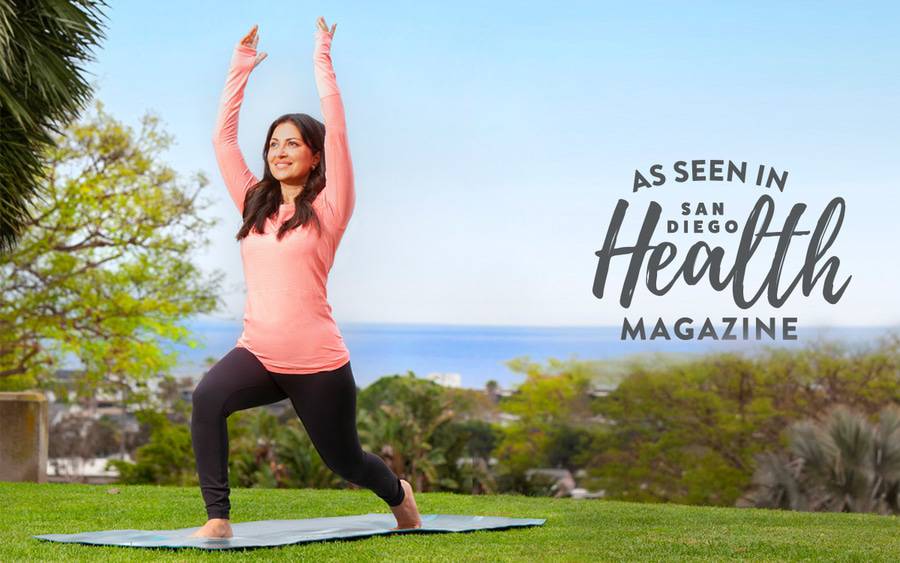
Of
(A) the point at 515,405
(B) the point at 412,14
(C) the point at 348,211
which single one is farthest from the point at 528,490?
(A) the point at 515,405

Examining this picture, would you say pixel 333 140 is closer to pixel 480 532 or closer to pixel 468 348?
pixel 480 532

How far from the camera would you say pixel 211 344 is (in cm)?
2197

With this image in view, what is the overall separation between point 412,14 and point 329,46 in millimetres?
20001

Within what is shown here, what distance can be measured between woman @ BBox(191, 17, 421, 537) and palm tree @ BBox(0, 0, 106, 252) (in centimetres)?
401

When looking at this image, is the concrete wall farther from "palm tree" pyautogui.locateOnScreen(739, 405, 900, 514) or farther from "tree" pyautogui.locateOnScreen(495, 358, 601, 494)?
"tree" pyautogui.locateOnScreen(495, 358, 601, 494)

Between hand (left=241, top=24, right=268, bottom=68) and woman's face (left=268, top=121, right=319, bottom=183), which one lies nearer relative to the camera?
woman's face (left=268, top=121, right=319, bottom=183)

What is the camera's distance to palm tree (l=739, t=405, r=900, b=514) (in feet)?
33.3

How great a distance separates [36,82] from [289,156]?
431 cm

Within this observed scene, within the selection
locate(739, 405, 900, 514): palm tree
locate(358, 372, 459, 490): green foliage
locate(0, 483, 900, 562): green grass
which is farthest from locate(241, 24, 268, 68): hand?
locate(358, 372, 459, 490): green foliage

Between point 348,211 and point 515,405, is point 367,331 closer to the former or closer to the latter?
point 515,405

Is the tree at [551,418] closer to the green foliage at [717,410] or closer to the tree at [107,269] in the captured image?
the green foliage at [717,410]

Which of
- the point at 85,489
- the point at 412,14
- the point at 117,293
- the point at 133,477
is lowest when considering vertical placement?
the point at 133,477

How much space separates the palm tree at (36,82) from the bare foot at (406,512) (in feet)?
15.2

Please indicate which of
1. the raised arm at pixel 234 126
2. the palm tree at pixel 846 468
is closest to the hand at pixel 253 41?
the raised arm at pixel 234 126
